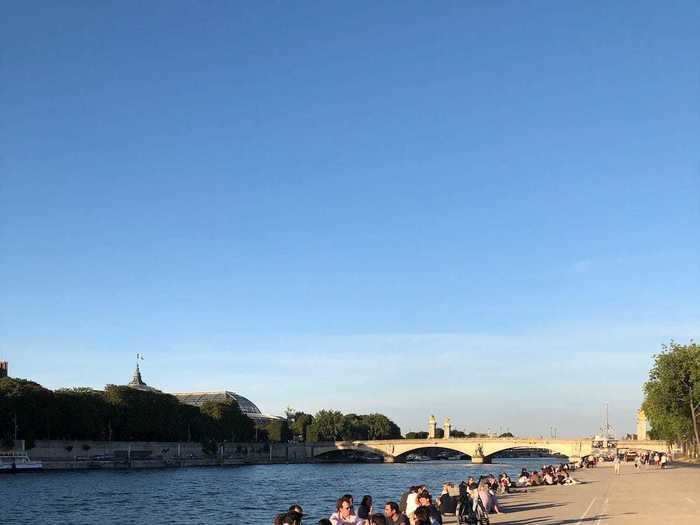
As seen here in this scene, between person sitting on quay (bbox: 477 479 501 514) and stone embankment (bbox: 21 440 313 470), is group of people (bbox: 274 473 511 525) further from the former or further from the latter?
stone embankment (bbox: 21 440 313 470)

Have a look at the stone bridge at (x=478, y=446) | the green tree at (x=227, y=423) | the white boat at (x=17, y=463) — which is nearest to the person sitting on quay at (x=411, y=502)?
the white boat at (x=17, y=463)

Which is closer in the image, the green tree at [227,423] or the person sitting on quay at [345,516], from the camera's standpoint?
the person sitting on quay at [345,516]

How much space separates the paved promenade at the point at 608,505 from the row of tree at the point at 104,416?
77694 mm

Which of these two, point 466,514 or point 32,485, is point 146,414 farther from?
point 466,514

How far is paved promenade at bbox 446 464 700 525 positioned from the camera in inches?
1050

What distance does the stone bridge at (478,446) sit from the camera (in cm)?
13488

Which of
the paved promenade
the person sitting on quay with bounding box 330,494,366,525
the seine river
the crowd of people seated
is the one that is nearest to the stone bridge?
the seine river

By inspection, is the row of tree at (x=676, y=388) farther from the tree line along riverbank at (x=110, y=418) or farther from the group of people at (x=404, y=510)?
the tree line along riverbank at (x=110, y=418)

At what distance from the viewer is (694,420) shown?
82.9 m

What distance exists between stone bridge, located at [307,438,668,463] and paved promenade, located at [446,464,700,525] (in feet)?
304

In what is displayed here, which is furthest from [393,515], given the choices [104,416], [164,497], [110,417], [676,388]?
[110,417]

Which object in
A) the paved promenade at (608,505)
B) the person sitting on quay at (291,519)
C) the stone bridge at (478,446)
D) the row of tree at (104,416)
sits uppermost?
the row of tree at (104,416)

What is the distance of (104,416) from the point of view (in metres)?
122

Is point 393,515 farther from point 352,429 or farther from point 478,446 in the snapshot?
point 352,429
